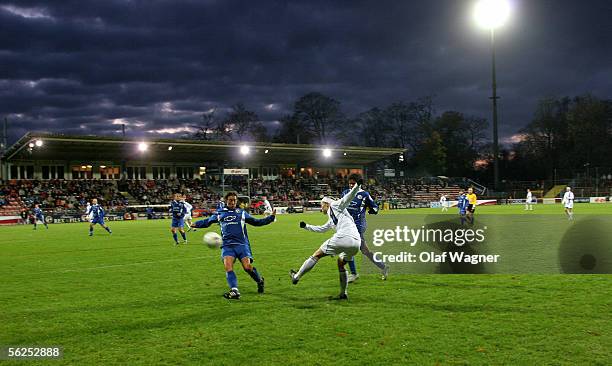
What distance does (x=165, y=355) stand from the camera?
6.56 metres

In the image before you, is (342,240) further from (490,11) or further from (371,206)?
(490,11)

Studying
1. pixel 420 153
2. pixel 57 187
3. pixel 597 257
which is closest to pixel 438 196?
pixel 420 153

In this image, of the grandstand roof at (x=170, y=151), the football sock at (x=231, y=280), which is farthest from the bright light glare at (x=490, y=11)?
the football sock at (x=231, y=280)

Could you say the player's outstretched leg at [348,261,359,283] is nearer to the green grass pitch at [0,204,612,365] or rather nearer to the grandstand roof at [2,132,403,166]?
the green grass pitch at [0,204,612,365]

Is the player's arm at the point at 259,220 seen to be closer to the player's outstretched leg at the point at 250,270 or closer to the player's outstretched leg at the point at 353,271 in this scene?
the player's outstretched leg at the point at 250,270

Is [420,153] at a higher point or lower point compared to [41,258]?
higher

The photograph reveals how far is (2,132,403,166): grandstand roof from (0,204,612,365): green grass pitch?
40.5 metres

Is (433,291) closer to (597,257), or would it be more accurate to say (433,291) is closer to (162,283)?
(162,283)

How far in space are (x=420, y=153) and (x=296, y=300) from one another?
92119mm

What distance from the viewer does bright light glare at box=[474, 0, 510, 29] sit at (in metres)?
47.8

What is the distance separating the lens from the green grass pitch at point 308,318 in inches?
255

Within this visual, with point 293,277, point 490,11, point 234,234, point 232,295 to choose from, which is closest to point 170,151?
point 490,11

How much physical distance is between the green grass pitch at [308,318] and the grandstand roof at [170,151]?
40470 millimetres

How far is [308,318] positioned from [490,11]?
47.2 m
